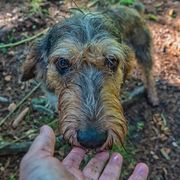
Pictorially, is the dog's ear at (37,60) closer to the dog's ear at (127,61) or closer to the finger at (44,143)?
the dog's ear at (127,61)

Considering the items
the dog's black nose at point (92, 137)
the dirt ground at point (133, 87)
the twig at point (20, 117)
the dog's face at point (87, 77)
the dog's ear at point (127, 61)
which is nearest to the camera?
the dog's black nose at point (92, 137)

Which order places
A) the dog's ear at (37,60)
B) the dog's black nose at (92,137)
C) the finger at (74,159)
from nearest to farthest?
the dog's black nose at (92,137) < the finger at (74,159) < the dog's ear at (37,60)

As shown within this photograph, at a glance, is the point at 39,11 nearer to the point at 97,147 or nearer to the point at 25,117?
the point at 25,117

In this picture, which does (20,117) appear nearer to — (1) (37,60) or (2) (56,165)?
(1) (37,60)

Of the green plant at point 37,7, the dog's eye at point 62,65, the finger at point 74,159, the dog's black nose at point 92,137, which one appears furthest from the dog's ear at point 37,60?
the green plant at point 37,7

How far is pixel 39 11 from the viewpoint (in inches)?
263

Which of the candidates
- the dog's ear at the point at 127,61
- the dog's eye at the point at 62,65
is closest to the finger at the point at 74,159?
the dog's eye at the point at 62,65

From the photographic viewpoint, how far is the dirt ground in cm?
544

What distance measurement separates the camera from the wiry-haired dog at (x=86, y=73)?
151 inches

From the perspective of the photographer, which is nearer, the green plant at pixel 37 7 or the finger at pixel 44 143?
the finger at pixel 44 143

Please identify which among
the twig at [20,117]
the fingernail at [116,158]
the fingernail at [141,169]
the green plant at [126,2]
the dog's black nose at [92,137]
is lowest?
the twig at [20,117]

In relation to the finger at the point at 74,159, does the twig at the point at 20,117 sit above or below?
below

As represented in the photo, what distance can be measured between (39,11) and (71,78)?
267 centimetres

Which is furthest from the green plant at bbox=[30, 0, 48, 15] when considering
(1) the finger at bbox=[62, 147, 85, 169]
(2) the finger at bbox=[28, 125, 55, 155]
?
(2) the finger at bbox=[28, 125, 55, 155]
